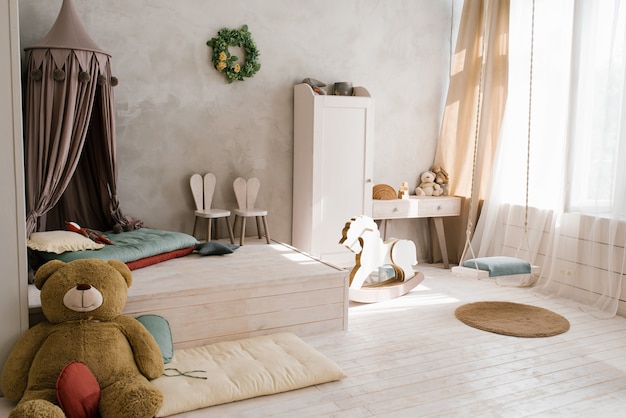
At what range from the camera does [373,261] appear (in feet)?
14.0

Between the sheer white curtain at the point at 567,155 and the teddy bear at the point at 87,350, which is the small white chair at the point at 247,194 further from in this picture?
the sheer white curtain at the point at 567,155

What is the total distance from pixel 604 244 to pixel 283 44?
3.01m

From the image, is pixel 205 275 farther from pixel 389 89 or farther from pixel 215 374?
pixel 389 89

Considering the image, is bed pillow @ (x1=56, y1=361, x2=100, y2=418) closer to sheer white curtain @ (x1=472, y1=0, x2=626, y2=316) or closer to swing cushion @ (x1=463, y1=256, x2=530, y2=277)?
swing cushion @ (x1=463, y1=256, x2=530, y2=277)

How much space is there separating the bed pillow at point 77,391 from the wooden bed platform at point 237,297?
581 mm

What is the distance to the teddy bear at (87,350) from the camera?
236cm

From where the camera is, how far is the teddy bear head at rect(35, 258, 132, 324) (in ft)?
8.43

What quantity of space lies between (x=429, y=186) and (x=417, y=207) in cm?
41

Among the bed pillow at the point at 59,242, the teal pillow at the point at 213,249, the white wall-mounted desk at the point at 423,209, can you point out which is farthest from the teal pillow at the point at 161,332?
the white wall-mounted desk at the point at 423,209

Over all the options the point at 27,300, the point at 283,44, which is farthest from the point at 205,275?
the point at 283,44

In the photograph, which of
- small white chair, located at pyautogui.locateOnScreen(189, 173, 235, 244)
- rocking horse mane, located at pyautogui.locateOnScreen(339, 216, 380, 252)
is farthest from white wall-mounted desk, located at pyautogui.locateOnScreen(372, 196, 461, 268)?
small white chair, located at pyautogui.locateOnScreen(189, 173, 235, 244)

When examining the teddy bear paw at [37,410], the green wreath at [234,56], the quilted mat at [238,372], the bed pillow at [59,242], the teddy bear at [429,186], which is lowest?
the quilted mat at [238,372]

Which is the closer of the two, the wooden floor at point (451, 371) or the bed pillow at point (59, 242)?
the wooden floor at point (451, 371)

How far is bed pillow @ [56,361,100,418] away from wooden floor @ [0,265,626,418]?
42cm
